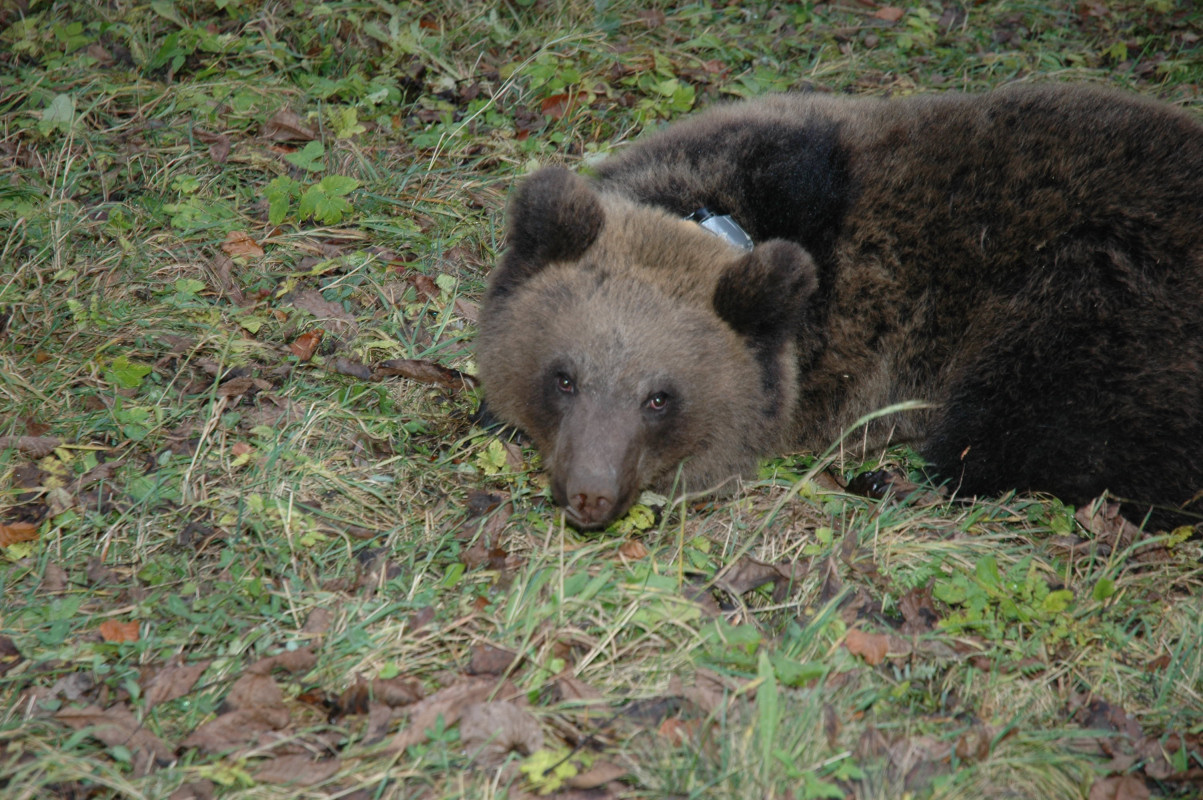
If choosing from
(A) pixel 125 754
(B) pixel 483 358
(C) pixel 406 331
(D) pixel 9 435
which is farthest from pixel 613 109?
(A) pixel 125 754

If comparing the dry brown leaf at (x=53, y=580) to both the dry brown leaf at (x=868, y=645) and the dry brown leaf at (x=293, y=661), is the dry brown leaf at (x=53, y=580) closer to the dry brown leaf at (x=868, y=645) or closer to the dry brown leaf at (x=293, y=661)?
the dry brown leaf at (x=293, y=661)

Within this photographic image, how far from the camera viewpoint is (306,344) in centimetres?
556

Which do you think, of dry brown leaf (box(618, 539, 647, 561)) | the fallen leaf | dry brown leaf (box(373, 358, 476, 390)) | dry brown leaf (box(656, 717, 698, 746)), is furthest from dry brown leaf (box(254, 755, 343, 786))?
the fallen leaf

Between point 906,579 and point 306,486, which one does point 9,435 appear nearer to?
point 306,486

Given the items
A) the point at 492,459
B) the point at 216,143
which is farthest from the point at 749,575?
the point at 216,143

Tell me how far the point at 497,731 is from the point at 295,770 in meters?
0.69

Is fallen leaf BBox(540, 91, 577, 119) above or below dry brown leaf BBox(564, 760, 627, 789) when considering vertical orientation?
above

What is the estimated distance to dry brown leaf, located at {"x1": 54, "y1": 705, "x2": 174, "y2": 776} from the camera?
131 inches

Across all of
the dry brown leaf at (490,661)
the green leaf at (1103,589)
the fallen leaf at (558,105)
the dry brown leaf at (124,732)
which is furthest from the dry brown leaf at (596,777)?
the fallen leaf at (558,105)

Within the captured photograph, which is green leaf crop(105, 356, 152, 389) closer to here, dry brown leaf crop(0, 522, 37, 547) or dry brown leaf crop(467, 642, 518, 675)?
dry brown leaf crop(0, 522, 37, 547)

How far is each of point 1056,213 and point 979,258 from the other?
0.42 m

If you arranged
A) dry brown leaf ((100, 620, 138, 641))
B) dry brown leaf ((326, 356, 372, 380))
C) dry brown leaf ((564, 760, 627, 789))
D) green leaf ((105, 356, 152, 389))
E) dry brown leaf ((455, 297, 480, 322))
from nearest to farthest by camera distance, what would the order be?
dry brown leaf ((564, 760, 627, 789)) < dry brown leaf ((100, 620, 138, 641)) < green leaf ((105, 356, 152, 389)) < dry brown leaf ((326, 356, 372, 380)) < dry brown leaf ((455, 297, 480, 322))

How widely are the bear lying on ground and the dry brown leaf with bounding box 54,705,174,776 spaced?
6.15 ft

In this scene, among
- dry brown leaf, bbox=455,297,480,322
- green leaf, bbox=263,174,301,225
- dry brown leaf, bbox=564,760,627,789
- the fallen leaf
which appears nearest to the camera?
dry brown leaf, bbox=564,760,627,789
